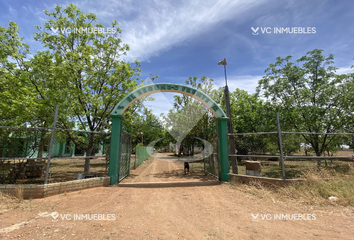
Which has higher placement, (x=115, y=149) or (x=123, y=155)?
(x=115, y=149)

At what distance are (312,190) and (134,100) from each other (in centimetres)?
724

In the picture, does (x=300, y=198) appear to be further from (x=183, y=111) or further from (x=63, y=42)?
(x=63, y=42)

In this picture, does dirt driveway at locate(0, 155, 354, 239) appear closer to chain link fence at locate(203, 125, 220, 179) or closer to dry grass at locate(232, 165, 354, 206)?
dry grass at locate(232, 165, 354, 206)

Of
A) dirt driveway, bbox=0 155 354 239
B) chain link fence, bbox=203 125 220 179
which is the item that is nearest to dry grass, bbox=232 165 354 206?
dirt driveway, bbox=0 155 354 239

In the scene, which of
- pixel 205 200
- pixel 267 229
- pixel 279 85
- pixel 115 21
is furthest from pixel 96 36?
pixel 279 85

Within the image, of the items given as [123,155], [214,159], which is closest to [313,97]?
[214,159]

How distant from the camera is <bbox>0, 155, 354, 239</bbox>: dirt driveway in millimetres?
3022

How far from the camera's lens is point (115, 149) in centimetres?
661

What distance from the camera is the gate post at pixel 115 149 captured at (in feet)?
21.3

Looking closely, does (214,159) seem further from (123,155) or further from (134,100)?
(134,100)

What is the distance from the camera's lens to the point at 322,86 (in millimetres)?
10453

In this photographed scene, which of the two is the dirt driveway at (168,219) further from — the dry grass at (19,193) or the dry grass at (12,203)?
the dry grass at (19,193)

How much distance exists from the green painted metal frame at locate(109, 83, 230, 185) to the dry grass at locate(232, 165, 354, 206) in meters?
1.56

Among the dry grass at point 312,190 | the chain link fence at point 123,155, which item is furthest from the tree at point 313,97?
the chain link fence at point 123,155
